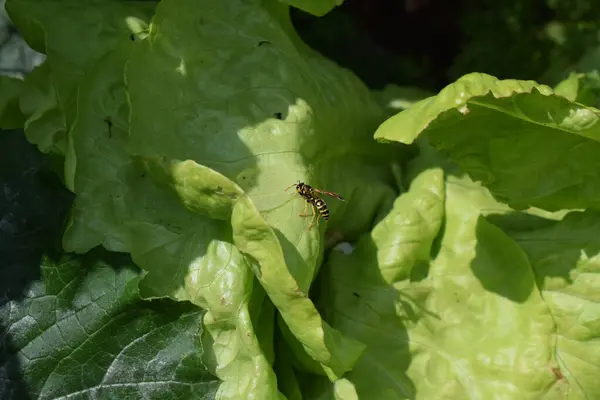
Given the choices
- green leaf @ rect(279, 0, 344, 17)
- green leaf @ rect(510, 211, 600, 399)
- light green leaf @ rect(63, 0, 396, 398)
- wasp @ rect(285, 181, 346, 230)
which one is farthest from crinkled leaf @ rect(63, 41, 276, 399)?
green leaf @ rect(510, 211, 600, 399)

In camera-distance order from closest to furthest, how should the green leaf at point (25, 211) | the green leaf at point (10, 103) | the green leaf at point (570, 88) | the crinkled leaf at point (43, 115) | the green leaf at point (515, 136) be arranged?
the green leaf at point (515, 136), the green leaf at point (25, 211), the crinkled leaf at point (43, 115), the green leaf at point (10, 103), the green leaf at point (570, 88)

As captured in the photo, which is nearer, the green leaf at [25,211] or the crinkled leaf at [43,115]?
the green leaf at [25,211]

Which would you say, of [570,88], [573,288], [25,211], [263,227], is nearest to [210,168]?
[263,227]

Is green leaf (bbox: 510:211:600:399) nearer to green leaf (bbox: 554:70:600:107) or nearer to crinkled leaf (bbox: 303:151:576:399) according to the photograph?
crinkled leaf (bbox: 303:151:576:399)

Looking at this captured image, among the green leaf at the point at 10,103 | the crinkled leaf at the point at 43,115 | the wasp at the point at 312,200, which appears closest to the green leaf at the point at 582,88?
the wasp at the point at 312,200

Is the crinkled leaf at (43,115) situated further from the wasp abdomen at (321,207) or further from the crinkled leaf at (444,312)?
the crinkled leaf at (444,312)

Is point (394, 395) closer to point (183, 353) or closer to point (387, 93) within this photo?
point (183, 353)

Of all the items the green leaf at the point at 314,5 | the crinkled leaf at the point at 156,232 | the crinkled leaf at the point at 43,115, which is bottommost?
the crinkled leaf at the point at 156,232

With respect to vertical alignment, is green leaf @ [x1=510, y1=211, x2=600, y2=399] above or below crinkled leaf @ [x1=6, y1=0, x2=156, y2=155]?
below
